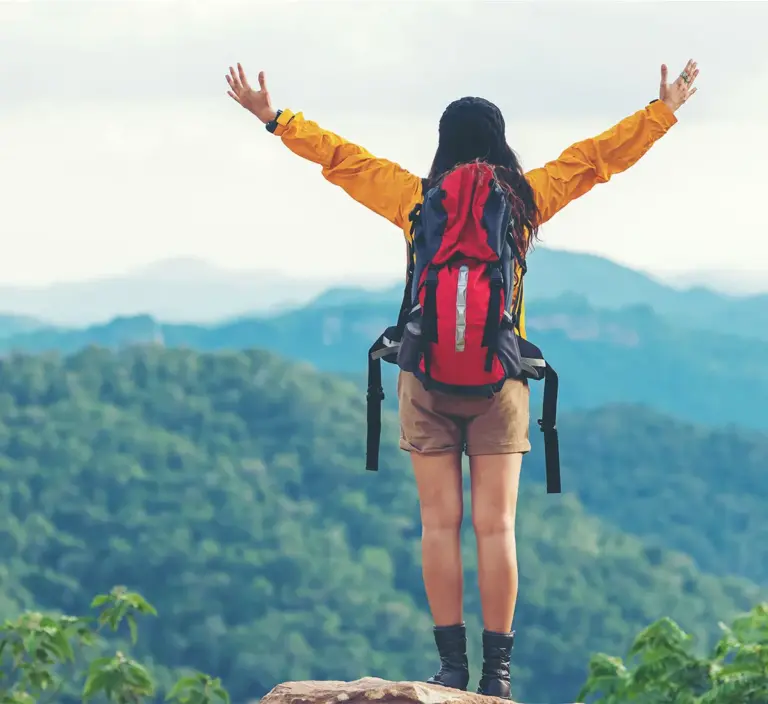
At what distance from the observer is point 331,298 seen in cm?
18212

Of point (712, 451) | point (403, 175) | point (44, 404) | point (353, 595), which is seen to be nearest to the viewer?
point (403, 175)

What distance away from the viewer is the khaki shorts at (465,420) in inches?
200

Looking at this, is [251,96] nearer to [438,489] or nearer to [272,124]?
[272,124]

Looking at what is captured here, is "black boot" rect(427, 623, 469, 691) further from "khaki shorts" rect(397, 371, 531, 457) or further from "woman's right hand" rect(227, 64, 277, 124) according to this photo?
"woman's right hand" rect(227, 64, 277, 124)

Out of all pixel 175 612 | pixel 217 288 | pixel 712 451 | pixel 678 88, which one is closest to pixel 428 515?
pixel 678 88

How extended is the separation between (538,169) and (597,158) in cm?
21

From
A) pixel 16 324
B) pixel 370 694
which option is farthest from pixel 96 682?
pixel 16 324

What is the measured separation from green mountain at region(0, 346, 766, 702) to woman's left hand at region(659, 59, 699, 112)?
2029 inches

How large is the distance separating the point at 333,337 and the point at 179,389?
206ft

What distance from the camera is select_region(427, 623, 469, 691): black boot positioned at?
17.1 feet

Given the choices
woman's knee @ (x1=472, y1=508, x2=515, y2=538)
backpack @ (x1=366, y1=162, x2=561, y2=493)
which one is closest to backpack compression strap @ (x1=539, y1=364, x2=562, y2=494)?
backpack @ (x1=366, y1=162, x2=561, y2=493)

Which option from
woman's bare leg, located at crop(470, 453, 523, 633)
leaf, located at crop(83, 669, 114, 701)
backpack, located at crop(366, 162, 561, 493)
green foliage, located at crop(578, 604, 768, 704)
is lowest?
leaf, located at crop(83, 669, 114, 701)

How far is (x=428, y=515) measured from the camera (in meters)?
5.20

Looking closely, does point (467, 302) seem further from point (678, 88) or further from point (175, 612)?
point (175, 612)
